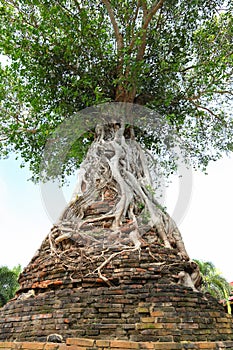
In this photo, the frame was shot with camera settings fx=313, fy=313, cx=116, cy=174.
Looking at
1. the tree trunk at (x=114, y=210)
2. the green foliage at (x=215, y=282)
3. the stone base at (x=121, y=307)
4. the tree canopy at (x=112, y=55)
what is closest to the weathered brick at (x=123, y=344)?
the stone base at (x=121, y=307)

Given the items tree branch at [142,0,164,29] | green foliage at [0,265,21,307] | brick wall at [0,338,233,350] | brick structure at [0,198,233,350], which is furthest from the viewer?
green foliage at [0,265,21,307]

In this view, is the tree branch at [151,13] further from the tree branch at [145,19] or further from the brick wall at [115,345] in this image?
the brick wall at [115,345]

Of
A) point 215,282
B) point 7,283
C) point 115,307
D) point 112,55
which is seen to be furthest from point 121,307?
point 7,283

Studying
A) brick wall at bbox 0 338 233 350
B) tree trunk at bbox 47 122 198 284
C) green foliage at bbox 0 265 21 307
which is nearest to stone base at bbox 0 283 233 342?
brick wall at bbox 0 338 233 350

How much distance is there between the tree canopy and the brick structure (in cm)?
355

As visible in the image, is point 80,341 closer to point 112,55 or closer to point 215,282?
point 112,55

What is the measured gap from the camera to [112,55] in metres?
6.60

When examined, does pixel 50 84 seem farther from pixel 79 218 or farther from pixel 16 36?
pixel 79 218

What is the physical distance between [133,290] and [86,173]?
2.92 metres

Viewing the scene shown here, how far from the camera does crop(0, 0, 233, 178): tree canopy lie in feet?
21.1

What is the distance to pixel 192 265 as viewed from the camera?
4027 mm

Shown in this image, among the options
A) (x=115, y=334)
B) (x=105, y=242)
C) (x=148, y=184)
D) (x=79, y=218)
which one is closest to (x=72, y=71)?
(x=148, y=184)

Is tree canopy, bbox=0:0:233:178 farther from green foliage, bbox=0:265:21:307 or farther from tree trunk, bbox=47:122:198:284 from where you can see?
green foliage, bbox=0:265:21:307

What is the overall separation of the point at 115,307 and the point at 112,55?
5.21m
